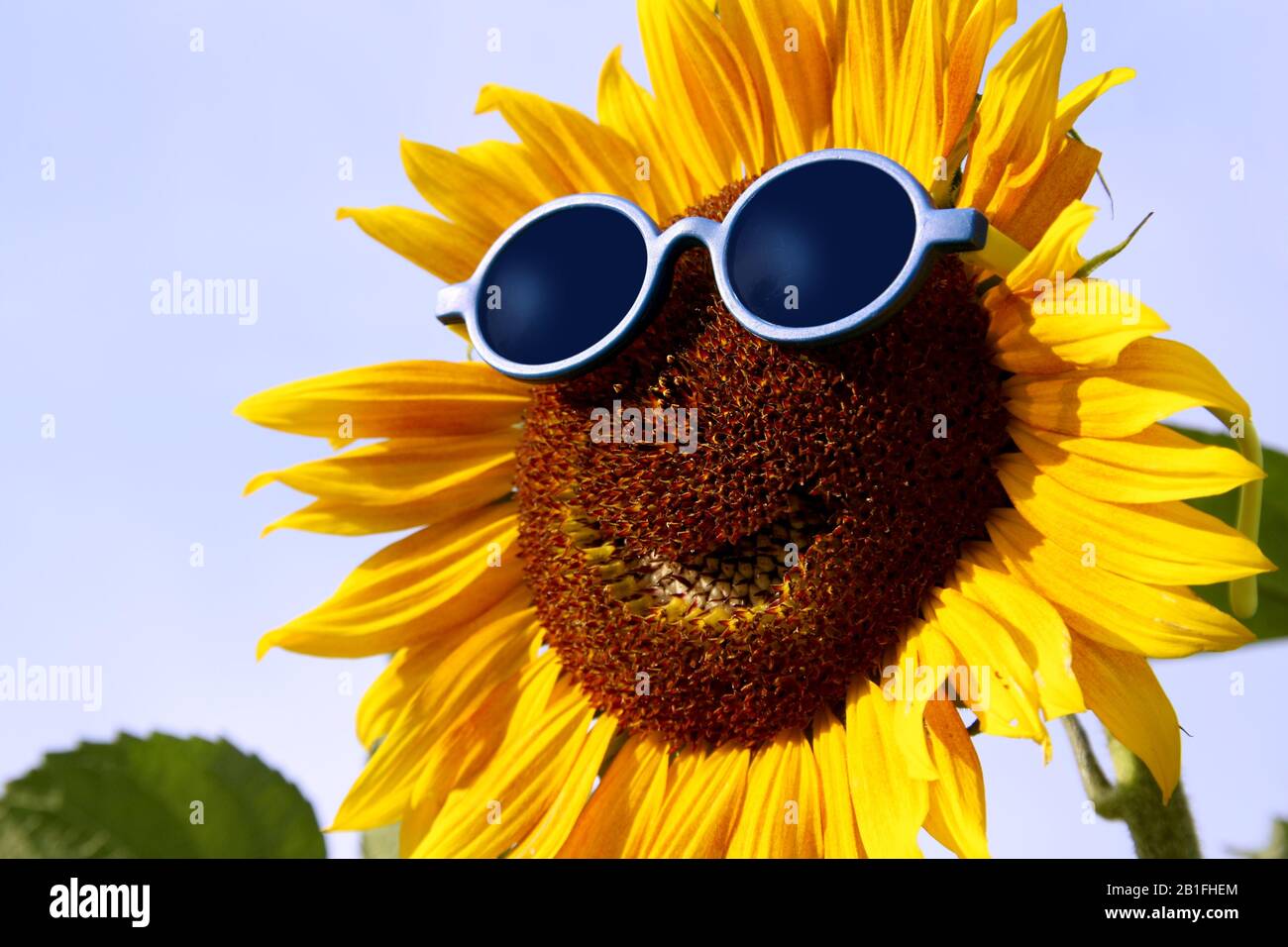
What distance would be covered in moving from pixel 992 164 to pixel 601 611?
2.24 ft

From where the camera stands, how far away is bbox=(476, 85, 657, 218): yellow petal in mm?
1635

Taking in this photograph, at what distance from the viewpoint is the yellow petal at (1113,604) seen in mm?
1130

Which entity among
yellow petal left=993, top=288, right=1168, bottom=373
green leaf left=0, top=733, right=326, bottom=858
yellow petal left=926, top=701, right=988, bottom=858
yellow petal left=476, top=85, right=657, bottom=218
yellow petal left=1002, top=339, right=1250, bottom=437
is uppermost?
yellow petal left=476, top=85, right=657, bottom=218

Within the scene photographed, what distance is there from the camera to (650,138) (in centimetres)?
163

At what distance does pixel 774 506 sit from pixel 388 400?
2.07 ft

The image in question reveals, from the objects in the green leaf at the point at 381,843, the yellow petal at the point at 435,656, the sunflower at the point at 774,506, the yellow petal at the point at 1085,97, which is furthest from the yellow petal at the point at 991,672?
the green leaf at the point at 381,843

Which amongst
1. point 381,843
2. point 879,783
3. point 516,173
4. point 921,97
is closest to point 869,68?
point 921,97

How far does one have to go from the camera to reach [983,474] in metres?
1.31

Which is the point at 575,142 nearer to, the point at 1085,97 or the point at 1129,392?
the point at 1085,97

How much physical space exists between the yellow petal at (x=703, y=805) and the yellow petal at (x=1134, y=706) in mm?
395

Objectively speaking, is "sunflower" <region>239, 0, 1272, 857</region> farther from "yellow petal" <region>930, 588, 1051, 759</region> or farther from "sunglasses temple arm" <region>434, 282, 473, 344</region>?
"sunglasses temple arm" <region>434, 282, 473, 344</region>

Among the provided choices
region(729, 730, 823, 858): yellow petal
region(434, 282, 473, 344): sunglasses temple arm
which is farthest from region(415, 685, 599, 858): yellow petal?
region(434, 282, 473, 344): sunglasses temple arm

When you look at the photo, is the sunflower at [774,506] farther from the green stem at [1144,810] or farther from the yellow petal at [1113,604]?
the green stem at [1144,810]

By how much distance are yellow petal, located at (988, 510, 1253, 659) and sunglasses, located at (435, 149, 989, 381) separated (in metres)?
0.28
